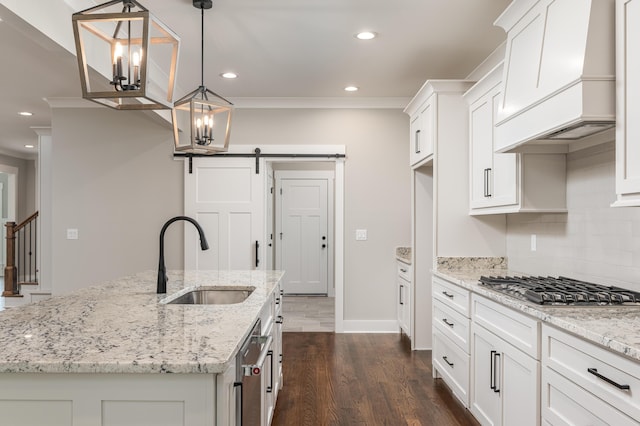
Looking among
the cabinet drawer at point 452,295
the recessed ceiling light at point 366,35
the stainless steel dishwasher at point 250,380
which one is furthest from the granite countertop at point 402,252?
the stainless steel dishwasher at point 250,380

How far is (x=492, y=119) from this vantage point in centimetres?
310

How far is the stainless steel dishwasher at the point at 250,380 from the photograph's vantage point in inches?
56.2

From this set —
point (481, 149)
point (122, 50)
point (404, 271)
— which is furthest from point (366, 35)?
point (404, 271)

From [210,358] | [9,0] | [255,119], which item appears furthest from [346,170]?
[210,358]

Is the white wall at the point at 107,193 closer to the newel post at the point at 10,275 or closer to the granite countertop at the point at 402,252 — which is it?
the newel post at the point at 10,275

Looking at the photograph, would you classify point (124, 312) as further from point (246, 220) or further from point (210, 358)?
point (246, 220)

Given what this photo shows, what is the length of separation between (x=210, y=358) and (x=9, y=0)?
6.51 feet

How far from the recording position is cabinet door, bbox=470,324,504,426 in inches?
94.0

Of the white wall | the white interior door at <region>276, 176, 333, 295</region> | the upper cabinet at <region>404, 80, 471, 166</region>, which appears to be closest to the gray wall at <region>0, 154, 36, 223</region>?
the white wall

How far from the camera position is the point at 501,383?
2.33 metres

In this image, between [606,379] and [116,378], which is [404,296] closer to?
[606,379]

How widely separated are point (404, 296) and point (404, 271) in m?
0.26

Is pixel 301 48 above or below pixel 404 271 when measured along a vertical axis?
above

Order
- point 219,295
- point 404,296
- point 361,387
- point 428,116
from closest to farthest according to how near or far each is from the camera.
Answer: point 219,295
point 361,387
point 428,116
point 404,296
